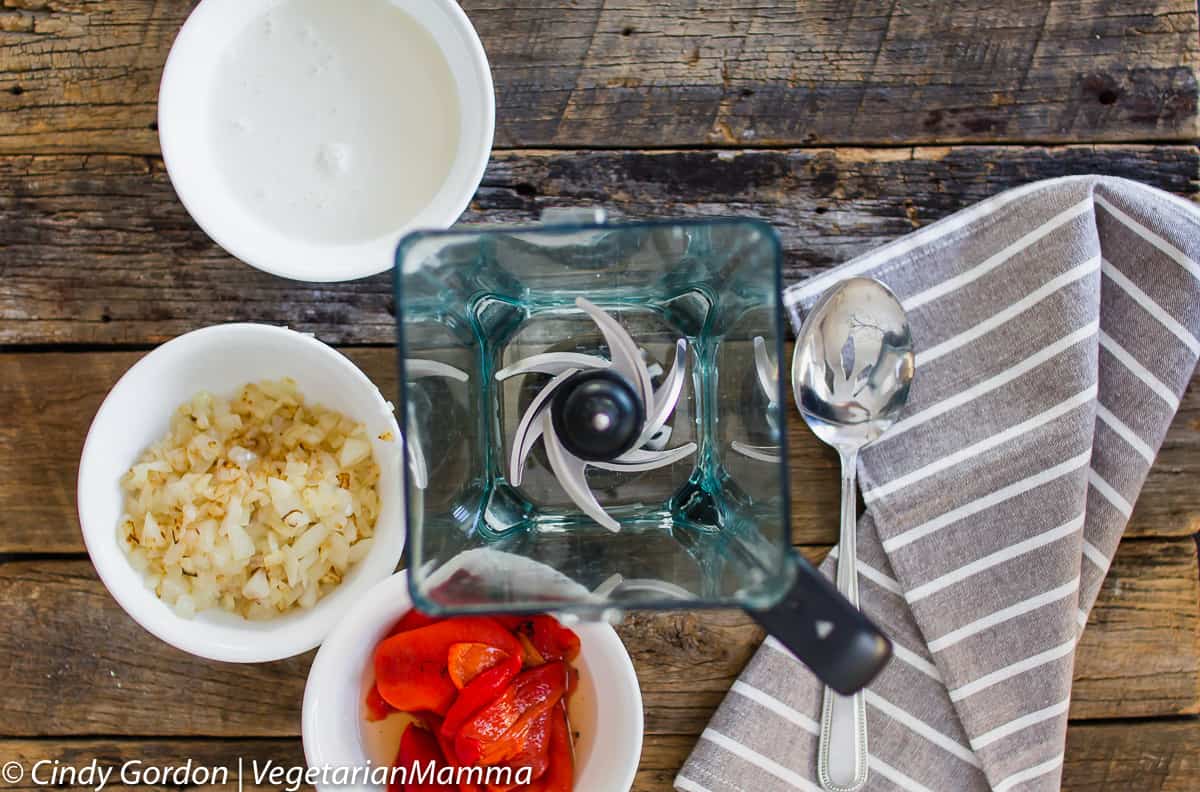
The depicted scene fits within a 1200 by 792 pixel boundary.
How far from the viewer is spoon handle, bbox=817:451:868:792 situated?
97cm

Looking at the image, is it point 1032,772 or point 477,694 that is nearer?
point 477,694

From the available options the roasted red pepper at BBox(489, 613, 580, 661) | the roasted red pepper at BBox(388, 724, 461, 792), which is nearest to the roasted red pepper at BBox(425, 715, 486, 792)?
the roasted red pepper at BBox(388, 724, 461, 792)

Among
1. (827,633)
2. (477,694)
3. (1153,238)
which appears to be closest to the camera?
(827,633)

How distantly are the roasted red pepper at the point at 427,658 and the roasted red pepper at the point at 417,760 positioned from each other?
5 cm

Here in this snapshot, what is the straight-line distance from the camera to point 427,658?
88 cm

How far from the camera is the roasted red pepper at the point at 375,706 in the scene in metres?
0.91

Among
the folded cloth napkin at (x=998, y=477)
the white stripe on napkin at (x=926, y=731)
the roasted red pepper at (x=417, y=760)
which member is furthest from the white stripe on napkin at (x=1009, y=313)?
the roasted red pepper at (x=417, y=760)

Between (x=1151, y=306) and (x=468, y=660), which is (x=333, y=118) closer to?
(x=468, y=660)

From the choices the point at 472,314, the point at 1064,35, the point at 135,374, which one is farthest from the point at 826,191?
the point at 135,374

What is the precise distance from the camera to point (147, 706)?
102cm

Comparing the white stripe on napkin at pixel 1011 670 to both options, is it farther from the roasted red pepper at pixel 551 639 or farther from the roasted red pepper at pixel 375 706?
the roasted red pepper at pixel 375 706

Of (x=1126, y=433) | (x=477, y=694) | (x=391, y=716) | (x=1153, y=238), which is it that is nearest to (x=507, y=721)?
(x=477, y=694)

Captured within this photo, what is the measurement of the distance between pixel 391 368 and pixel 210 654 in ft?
1.06

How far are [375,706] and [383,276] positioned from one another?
0.43 metres
